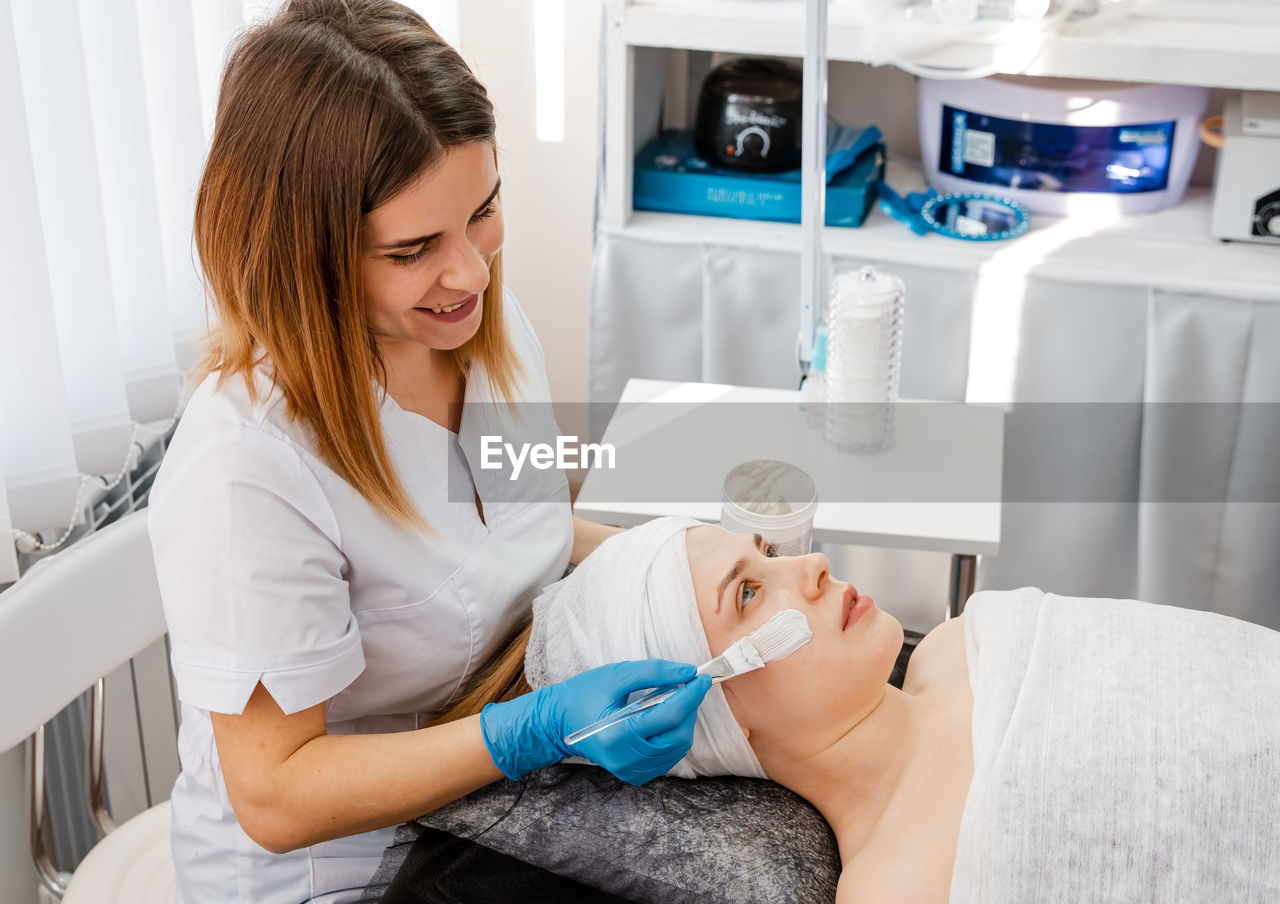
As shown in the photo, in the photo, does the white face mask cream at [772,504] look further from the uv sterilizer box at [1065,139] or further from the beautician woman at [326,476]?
the uv sterilizer box at [1065,139]

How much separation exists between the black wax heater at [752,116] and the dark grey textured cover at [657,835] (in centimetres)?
122

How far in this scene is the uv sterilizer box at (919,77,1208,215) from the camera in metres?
1.95

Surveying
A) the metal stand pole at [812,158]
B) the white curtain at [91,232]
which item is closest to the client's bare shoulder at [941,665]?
the metal stand pole at [812,158]

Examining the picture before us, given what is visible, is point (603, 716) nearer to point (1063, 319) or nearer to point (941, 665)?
point (941, 665)

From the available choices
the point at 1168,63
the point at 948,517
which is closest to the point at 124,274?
the point at 948,517

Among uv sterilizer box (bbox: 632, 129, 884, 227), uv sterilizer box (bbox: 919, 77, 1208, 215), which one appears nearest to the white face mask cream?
uv sterilizer box (bbox: 632, 129, 884, 227)

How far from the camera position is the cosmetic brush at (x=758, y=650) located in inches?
42.4

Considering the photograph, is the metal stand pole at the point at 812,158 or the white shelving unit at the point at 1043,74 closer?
the metal stand pole at the point at 812,158

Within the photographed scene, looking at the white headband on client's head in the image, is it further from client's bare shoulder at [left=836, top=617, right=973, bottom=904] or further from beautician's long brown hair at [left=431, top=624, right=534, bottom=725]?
client's bare shoulder at [left=836, top=617, right=973, bottom=904]

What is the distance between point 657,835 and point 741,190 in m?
1.27

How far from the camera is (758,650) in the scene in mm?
1096

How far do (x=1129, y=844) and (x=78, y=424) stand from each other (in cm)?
127

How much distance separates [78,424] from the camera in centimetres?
153

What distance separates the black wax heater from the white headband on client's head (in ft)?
3.44
